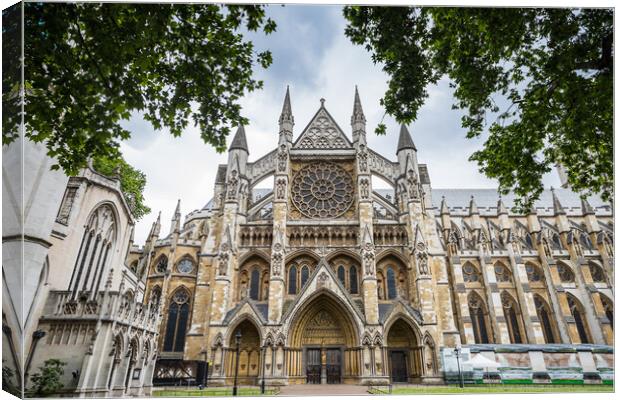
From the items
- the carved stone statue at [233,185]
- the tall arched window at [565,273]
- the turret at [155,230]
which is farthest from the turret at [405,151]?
the turret at [155,230]

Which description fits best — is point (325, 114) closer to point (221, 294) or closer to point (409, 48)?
point (221, 294)

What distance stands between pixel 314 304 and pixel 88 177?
1134 cm

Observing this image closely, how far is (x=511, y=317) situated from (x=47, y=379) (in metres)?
26.2

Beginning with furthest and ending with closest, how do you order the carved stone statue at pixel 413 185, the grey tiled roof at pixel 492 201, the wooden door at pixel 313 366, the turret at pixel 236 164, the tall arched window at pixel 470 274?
the grey tiled roof at pixel 492 201
the tall arched window at pixel 470 274
the turret at pixel 236 164
the carved stone statue at pixel 413 185
the wooden door at pixel 313 366

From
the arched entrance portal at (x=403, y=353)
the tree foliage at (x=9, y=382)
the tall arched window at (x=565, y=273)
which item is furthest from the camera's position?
the tall arched window at (x=565, y=273)

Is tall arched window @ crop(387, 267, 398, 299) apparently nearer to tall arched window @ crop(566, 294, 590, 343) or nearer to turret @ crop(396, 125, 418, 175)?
turret @ crop(396, 125, 418, 175)

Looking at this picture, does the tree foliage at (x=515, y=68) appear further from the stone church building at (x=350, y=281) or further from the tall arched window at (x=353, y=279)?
the tall arched window at (x=353, y=279)

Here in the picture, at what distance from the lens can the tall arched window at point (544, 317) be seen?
23.0 metres

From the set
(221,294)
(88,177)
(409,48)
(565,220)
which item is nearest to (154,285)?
(221,294)

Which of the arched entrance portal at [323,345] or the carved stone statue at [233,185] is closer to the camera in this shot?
the arched entrance portal at [323,345]

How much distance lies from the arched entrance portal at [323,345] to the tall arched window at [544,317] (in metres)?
15.8

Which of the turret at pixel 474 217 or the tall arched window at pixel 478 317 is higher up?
the turret at pixel 474 217

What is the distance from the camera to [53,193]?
7.17 meters

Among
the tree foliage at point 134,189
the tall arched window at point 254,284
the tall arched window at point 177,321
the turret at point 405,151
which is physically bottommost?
the tall arched window at point 177,321
